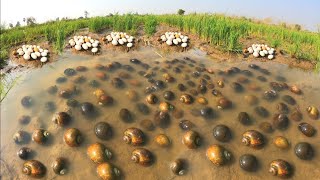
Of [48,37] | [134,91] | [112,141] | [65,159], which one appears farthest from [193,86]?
[48,37]

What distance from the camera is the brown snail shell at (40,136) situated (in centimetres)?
661

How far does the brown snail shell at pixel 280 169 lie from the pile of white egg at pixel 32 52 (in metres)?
6.80

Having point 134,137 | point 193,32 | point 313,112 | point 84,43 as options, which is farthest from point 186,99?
point 193,32

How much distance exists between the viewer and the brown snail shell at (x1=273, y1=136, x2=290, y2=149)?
6.93 m

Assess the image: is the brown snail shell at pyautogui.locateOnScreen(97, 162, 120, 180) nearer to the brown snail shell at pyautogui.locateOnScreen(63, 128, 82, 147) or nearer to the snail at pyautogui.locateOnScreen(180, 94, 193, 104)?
the brown snail shell at pyautogui.locateOnScreen(63, 128, 82, 147)

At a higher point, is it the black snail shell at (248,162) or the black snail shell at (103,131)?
the black snail shell at (103,131)

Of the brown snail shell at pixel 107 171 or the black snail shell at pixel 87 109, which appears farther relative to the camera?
the black snail shell at pixel 87 109

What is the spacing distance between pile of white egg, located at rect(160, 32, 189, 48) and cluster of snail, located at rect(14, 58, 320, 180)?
210 cm

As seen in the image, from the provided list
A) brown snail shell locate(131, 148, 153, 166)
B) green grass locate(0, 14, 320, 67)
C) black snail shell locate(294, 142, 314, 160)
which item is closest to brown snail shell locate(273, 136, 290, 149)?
black snail shell locate(294, 142, 314, 160)

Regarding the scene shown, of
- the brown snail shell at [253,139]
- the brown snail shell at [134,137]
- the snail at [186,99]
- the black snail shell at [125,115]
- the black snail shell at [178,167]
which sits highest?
the snail at [186,99]

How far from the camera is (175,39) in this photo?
11828 millimetres

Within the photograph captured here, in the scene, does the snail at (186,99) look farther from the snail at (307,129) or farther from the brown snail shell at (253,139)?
the snail at (307,129)

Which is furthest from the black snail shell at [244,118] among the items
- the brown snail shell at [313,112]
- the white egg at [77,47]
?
the white egg at [77,47]

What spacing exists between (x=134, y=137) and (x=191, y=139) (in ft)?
3.54
